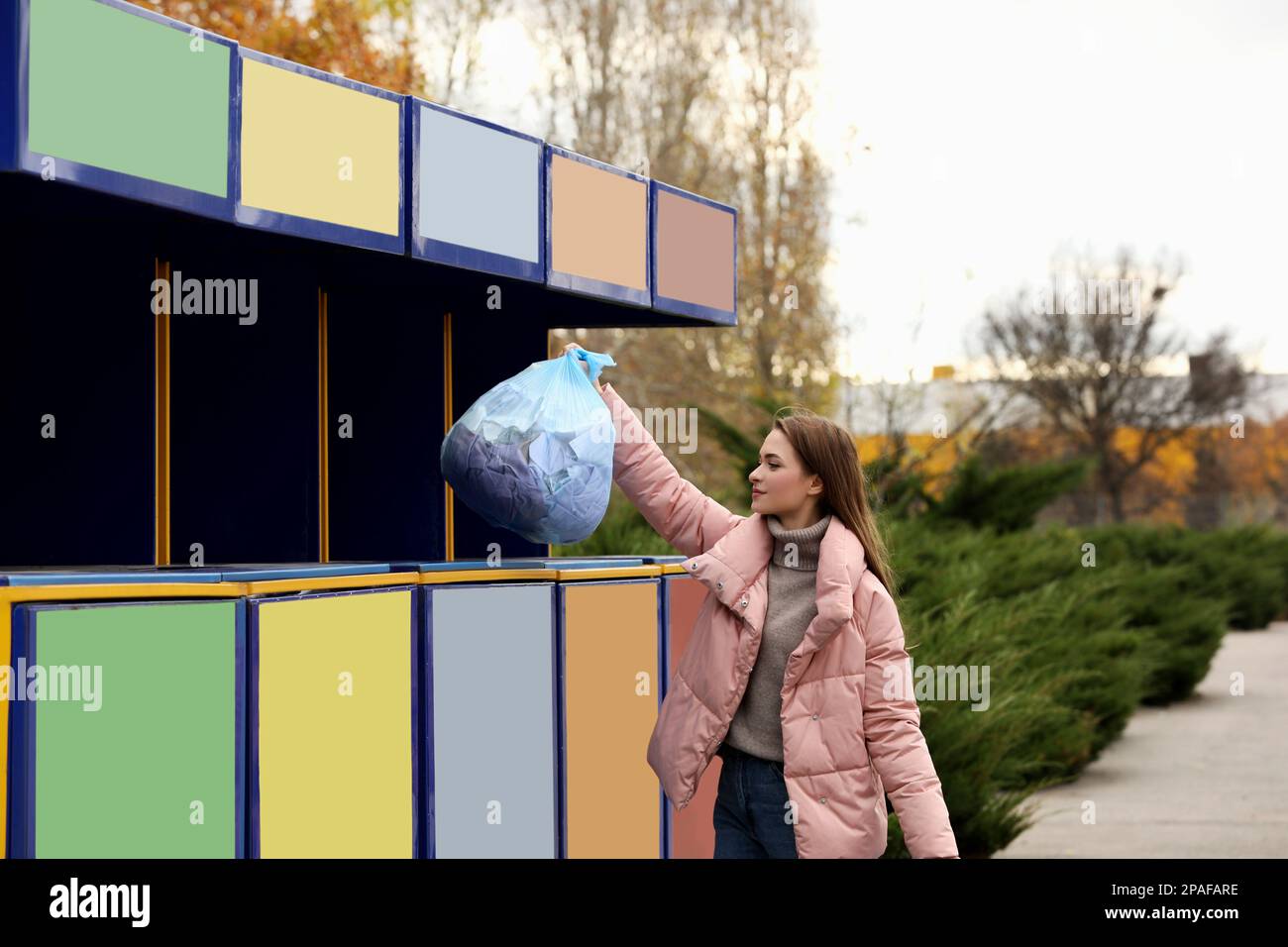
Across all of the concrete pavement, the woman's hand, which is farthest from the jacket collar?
the concrete pavement

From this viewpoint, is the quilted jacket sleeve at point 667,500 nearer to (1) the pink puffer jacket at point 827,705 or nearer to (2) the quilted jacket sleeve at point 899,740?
(1) the pink puffer jacket at point 827,705

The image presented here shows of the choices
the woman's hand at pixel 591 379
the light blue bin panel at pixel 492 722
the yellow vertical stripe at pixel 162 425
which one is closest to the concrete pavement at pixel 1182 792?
the light blue bin panel at pixel 492 722

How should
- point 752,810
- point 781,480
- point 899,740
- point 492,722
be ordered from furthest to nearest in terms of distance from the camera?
point 492,722
point 781,480
point 752,810
point 899,740

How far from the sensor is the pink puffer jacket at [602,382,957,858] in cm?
401

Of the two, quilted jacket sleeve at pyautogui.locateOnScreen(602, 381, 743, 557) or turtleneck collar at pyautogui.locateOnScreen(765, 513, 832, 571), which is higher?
quilted jacket sleeve at pyautogui.locateOnScreen(602, 381, 743, 557)

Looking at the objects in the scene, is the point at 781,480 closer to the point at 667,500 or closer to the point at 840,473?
the point at 840,473

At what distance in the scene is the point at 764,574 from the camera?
4297mm

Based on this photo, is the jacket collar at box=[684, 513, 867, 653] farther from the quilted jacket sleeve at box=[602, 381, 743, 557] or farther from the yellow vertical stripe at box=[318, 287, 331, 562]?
the yellow vertical stripe at box=[318, 287, 331, 562]

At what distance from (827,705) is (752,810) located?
34cm

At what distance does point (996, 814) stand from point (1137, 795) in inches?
148

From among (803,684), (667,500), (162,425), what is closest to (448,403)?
(162,425)

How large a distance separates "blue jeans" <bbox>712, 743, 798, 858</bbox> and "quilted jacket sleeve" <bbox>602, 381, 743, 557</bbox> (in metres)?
0.74
